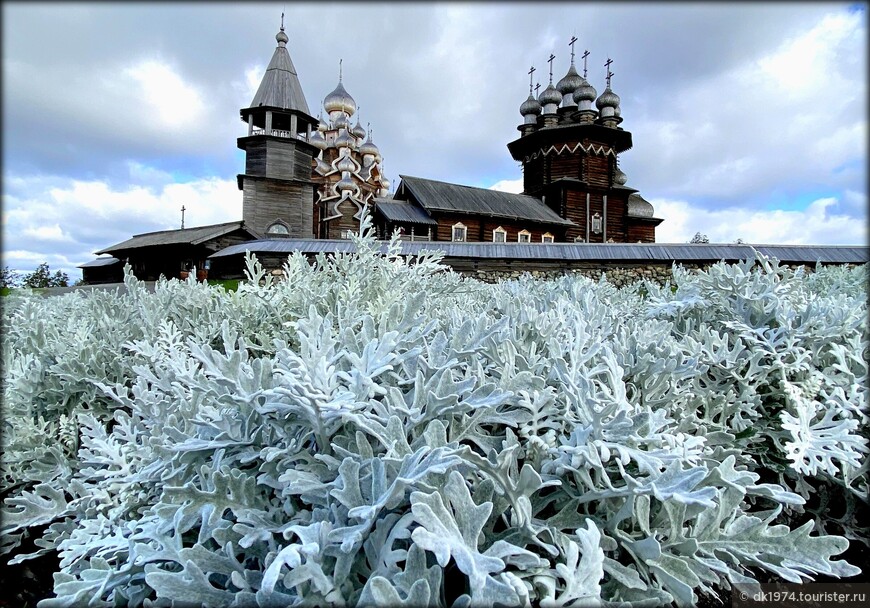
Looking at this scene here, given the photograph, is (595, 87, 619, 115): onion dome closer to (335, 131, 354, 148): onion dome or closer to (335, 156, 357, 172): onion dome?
(335, 156, 357, 172): onion dome

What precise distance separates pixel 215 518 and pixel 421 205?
2294cm

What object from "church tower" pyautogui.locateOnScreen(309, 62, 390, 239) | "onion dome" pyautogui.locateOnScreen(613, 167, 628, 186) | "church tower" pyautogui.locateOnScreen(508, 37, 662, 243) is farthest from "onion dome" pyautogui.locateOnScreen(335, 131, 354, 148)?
"onion dome" pyautogui.locateOnScreen(613, 167, 628, 186)

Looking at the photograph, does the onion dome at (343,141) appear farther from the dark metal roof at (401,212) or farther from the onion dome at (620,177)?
the onion dome at (620,177)

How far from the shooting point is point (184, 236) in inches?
921

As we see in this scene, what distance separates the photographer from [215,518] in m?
1.21

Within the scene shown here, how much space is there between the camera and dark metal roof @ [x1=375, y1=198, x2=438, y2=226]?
22422 millimetres

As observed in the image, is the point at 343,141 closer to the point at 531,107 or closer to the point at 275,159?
the point at 275,159

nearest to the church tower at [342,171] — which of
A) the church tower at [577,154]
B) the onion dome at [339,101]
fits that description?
the onion dome at [339,101]

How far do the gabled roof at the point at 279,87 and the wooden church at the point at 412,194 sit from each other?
55 mm

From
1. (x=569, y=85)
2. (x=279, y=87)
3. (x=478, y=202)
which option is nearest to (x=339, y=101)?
(x=279, y=87)

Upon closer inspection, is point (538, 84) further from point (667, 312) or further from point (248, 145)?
point (667, 312)

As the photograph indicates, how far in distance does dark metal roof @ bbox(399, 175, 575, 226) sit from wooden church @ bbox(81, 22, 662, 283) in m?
0.07

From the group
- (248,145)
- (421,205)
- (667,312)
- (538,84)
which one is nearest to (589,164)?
(538,84)

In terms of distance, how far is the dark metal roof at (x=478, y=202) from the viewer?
23.7 m
